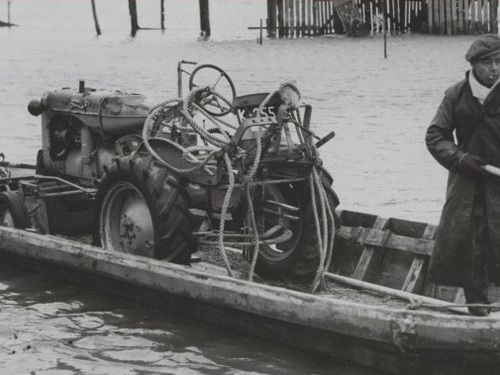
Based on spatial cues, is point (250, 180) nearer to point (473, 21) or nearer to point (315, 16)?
point (473, 21)

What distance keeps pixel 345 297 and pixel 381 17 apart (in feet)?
111

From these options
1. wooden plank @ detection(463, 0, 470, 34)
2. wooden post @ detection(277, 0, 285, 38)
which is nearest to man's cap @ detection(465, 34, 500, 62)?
wooden plank @ detection(463, 0, 470, 34)

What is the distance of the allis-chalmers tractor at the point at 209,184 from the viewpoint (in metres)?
7.82

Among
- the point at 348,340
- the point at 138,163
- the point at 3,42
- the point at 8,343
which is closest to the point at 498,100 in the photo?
the point at 348,340

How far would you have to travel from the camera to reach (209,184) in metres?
8.02

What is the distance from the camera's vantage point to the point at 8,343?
757 cm

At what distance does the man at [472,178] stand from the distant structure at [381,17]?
33.0m

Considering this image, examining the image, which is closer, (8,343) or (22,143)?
(8,343)

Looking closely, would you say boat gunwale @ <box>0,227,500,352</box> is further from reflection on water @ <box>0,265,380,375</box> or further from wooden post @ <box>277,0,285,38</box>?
wooden post @ <box>277,0,285,38</box>

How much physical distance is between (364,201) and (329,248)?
4.75 meters

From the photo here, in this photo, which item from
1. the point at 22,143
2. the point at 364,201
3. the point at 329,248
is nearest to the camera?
the point at 329,248

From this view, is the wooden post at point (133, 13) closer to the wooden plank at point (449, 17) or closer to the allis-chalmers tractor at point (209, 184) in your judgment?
the wooden plank at point (449, 17)

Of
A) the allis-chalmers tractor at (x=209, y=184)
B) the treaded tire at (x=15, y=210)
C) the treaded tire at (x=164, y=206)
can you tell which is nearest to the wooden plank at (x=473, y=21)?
the allis-chalmers tractor at (x=209, y=184)

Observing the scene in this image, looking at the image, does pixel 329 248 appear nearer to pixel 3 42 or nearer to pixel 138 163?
pixel 138 163
